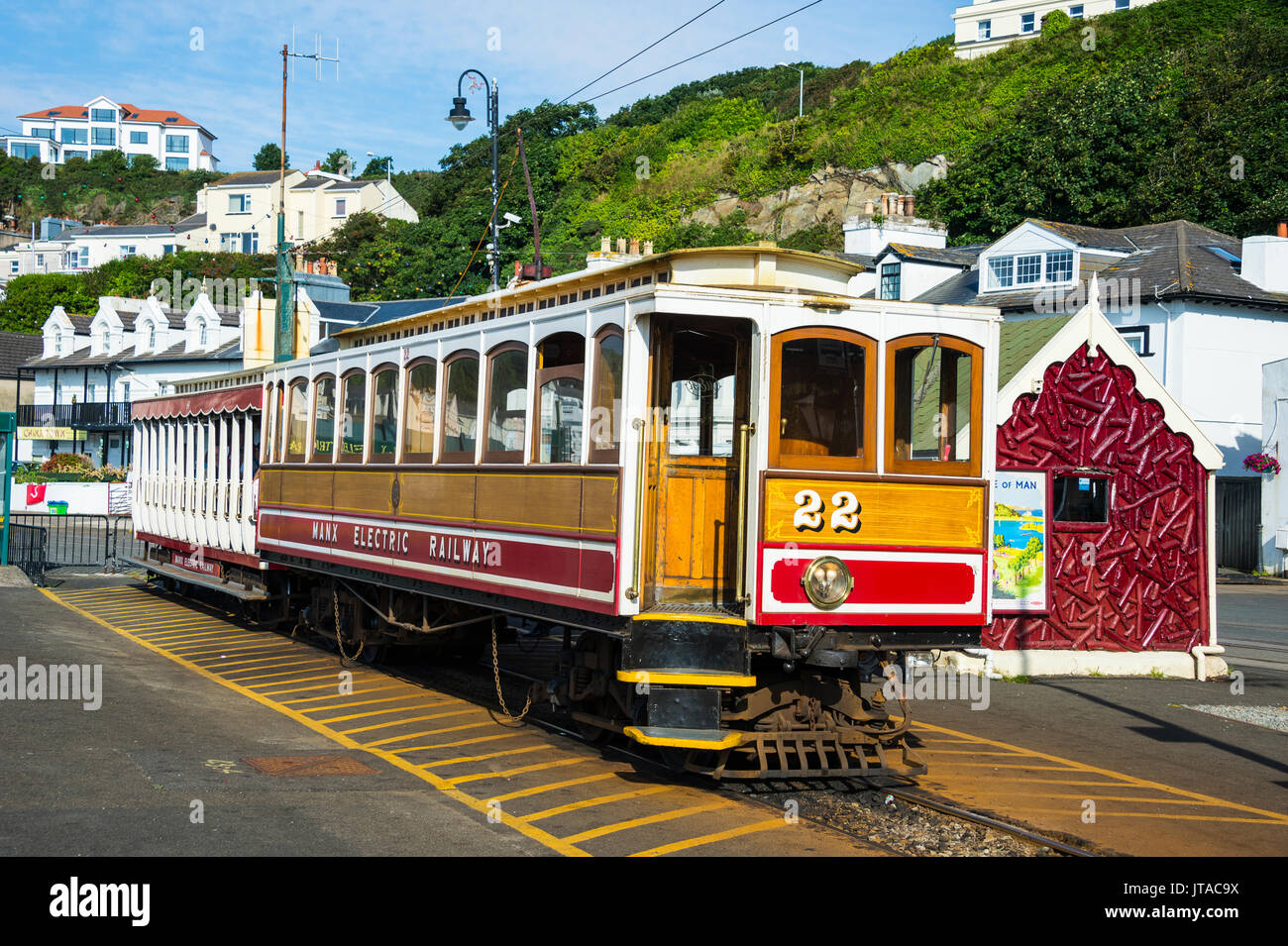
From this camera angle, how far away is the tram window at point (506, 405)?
10219mm

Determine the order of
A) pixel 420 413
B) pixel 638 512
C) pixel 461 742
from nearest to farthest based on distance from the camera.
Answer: pixel 638 512
pixel 461 742
pixel 420 413

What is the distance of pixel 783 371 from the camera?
8703mm

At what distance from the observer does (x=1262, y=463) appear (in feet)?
94.6

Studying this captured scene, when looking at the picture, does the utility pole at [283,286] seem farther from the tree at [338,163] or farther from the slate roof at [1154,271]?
the tree at [338,163]

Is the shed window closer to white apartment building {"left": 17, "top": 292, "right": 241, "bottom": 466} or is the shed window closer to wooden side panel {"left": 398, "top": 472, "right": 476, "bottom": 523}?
wooden side panel {"left": 398, "top": 472, "right": 476, "bottom": 523}

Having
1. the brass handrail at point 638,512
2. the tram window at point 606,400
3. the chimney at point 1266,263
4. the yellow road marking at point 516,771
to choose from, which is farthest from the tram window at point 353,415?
the chimney at point 1266,263

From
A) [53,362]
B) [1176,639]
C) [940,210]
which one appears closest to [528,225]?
[940,210]

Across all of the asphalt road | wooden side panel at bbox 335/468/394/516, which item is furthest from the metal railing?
the asphalt road

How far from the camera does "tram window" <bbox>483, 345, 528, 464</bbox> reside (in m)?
10.2

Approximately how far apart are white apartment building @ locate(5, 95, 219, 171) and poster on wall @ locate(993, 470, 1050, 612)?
144680 mm

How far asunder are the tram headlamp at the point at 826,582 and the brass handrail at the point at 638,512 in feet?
3.82

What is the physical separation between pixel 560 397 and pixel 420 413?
2753 millimetres

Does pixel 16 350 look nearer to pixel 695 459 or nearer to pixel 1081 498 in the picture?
pixel 1081 498

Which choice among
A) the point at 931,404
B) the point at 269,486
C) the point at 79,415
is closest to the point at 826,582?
the point at 931,404
